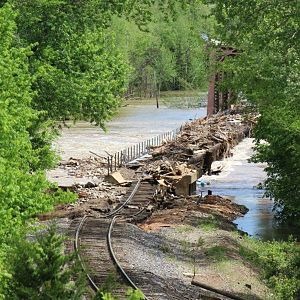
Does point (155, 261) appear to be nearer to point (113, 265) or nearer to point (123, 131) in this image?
point (113, 265)

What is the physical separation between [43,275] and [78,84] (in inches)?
661

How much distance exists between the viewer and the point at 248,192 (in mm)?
38125

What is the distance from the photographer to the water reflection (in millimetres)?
28117

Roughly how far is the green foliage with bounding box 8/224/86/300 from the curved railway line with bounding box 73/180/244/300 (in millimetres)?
2403

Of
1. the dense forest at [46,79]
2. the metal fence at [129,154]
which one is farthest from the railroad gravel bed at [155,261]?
the metal fence at [129,154]

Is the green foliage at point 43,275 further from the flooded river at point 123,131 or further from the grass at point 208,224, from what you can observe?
the flooded river at point 123,131

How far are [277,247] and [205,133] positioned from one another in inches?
1152

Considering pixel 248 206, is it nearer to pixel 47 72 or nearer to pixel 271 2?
pixel 47 72

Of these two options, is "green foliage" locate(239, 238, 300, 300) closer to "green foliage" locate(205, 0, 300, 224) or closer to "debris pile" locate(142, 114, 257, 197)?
"green foliage" locate(205, 0, 300, 224)

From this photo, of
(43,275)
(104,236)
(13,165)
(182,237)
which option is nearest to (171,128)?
(182,237)

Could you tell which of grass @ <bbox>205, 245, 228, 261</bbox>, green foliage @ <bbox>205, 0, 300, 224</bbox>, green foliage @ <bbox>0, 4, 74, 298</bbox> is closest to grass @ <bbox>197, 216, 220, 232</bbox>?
green foliage @ <bbox>205, 0, 300, 224</bbox>

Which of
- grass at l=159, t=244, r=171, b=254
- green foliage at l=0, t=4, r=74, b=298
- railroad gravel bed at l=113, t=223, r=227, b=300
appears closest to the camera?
green foliage at l=0, t=4, r=74, b=298

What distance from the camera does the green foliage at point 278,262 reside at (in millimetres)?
17947

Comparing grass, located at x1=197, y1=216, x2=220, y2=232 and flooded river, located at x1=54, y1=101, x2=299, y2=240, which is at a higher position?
grass, located at x1=197, y1=216, x2=220, y2=232
